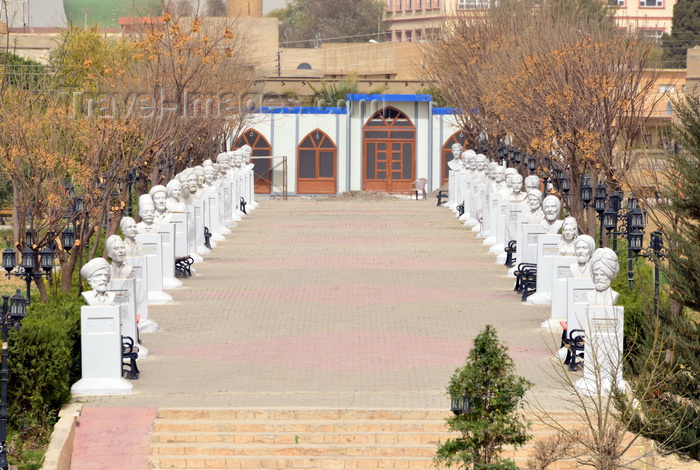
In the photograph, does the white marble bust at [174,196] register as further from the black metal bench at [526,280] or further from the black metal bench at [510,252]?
the black metal bench at [526,280]

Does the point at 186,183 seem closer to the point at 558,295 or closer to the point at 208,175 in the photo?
the point at 208,175

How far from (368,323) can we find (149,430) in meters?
7.17

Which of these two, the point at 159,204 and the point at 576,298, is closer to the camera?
the point at 576,298

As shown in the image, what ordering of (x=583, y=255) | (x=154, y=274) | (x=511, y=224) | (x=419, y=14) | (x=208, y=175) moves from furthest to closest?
(x=419, y=14), (x=208, y=175), (x=511, y=224), (x=154, y=274), (x=583, y=255)

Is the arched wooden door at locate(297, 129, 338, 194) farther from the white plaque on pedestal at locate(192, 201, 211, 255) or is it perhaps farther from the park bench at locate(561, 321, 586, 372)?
the park bench at locate(561, 321, 586, 372)

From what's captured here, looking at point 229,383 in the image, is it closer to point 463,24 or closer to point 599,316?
point 599,316

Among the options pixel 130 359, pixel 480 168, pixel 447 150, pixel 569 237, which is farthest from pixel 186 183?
pixel 447 150

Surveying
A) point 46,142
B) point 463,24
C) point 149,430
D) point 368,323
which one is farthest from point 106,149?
point 463,24

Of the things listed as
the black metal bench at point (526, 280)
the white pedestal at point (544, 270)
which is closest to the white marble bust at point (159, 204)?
the black metal bench at point (526, 280)

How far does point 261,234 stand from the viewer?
3728 centimetres

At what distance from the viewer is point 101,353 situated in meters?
17.2

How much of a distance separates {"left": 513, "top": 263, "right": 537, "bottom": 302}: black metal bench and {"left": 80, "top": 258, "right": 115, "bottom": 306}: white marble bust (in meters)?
9.64

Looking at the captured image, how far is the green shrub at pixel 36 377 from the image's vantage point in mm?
15949

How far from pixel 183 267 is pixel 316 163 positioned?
32751 mm
